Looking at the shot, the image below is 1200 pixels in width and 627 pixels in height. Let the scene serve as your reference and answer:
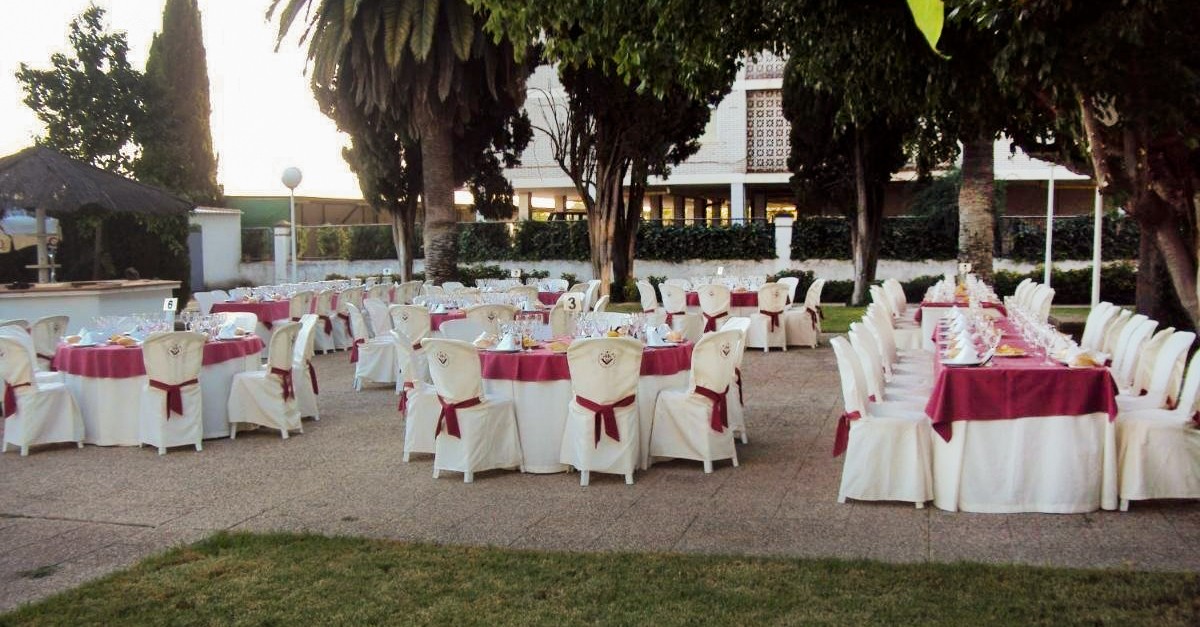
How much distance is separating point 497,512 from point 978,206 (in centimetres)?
1284

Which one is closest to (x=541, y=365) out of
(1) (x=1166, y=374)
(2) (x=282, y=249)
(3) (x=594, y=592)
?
(3) (x=594, y=592)

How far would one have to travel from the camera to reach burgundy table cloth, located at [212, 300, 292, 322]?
17.2 metres

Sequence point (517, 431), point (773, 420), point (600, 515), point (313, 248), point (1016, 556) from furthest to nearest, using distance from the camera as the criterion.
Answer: point (313, 248), point (773, 420), point (517, 431), point (600, 515), point (1016, 556)

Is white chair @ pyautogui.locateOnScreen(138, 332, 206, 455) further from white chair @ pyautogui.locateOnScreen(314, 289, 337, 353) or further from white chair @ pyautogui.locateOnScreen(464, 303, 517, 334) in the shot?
white chair @ pyautogui.locateOnScreen(314, 289, 337, 353)

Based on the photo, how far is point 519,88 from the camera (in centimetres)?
2148

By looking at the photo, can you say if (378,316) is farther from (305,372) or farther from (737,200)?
(737,200)

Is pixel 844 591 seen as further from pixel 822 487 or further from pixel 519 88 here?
pixel 519 88

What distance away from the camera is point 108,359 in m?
10.1

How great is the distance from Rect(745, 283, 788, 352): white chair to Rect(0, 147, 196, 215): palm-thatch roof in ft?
34.3

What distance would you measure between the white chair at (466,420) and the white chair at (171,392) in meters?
2.78

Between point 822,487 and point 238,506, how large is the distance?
14.1 ft

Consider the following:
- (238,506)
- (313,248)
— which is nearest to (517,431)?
(238,506)

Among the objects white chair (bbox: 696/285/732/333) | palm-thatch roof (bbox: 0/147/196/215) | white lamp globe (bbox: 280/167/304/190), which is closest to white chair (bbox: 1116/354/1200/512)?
white chair (bbox: 696/285/732/333)

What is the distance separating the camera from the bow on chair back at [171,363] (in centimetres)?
967
